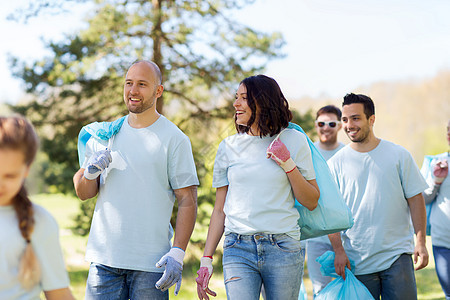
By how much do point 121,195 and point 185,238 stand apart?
17.9 inches

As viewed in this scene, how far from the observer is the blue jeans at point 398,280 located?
12.5ft

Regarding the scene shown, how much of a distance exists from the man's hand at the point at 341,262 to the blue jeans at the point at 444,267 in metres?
1.16

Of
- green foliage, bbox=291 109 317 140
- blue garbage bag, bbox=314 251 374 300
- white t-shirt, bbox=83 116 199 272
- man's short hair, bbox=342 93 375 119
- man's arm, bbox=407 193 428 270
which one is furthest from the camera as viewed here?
green foliage, bbox=291 109 317 140

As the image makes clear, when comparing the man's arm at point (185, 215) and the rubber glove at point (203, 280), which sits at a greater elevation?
the man's arm at point (185, 215)

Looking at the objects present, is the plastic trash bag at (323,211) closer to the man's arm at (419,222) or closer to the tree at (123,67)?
the man's arm at (419,222)

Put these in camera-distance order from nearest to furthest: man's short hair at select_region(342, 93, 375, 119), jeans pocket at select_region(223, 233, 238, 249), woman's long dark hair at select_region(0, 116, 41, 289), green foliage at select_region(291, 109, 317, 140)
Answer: woman's long dark hair at select_region(0, 116, 41, 289)
jeans pocket at select_region(223, 233, 238, 249)
man's short hair at select_region(342, 93, 375, 119)
green foliage at select_region(291, 109, 317, 140)

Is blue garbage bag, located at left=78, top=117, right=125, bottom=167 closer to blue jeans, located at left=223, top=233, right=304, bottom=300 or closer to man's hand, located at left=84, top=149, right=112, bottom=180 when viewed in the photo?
man's hand, located at left=84, top=149, right=112, bottom=180

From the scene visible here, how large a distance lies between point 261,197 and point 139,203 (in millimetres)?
723

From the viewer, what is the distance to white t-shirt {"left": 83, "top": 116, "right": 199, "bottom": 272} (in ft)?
10.1

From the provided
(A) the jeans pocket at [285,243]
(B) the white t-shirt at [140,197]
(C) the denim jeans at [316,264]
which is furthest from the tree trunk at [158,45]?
(A) the jeans pocket at [285,243]

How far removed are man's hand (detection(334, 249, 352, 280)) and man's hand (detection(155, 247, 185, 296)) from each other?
1.35 metres

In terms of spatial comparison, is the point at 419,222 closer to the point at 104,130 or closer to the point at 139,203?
the point at 139,203

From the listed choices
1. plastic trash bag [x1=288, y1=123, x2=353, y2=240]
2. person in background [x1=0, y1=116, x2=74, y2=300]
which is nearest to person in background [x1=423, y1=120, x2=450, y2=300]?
plastic trash bag [x1=288, y1=123, x2=353, y2=240]

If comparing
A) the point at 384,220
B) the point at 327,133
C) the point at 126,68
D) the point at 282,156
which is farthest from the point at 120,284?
the point at 126,68
